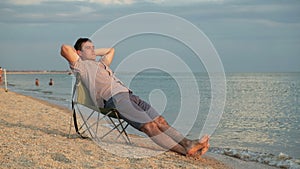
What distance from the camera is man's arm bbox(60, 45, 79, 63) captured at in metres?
4.58

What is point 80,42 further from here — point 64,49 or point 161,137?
point 161,137

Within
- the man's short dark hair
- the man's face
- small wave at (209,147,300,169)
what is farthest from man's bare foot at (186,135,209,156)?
the man's short dark hair

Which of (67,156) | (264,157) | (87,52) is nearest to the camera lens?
(67,156)

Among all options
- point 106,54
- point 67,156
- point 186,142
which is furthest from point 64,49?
point 186,142

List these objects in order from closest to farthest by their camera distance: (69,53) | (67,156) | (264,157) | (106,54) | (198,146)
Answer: (67,156) < (198,146) < (69,53) < (106,54) < (264,157)

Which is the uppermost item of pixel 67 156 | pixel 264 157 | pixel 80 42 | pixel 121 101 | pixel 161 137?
pixel 80 42

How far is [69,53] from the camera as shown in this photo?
459 cm

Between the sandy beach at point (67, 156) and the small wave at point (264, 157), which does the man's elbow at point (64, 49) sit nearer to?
the sandy beach at point (67, 156)

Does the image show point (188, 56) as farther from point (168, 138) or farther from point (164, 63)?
point (168, 138)

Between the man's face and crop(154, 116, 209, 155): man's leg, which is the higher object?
the man's face

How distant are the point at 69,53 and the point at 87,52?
0.82 feet

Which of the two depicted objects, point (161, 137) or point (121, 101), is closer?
point (161, 137)

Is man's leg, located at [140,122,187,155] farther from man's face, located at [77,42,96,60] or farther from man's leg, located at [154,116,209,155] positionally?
man's face, located at [77,42,96,60]

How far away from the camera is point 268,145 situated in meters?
6.78
